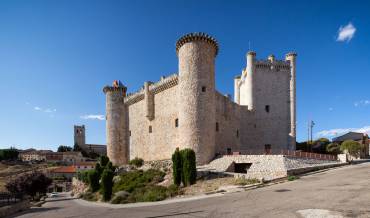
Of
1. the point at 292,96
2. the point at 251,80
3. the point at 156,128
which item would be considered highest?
the point at 251,80

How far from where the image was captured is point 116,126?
122 feet

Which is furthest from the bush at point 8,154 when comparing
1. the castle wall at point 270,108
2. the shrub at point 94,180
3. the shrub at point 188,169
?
the shrub at point 188,169

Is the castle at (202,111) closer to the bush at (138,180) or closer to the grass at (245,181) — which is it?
the bush at (138,180)

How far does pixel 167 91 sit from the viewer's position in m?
29.4

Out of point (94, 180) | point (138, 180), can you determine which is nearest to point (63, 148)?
point (94, 180)

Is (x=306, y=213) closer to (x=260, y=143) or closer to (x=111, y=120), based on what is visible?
(x=260, y=143)

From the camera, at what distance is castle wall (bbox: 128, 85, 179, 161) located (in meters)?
28.0

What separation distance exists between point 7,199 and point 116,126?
2098cm

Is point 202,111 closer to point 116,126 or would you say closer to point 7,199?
point 7,199

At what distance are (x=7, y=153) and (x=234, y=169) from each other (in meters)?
109

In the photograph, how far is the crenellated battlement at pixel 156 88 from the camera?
28.4 meters

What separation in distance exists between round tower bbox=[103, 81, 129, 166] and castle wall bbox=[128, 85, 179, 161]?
1.66 metres

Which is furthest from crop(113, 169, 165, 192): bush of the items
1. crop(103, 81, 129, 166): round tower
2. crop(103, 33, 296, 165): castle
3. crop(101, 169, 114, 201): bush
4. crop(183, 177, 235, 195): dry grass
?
crop(103, 81, 129, 166): round tower

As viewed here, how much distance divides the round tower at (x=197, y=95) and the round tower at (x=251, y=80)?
863cm
